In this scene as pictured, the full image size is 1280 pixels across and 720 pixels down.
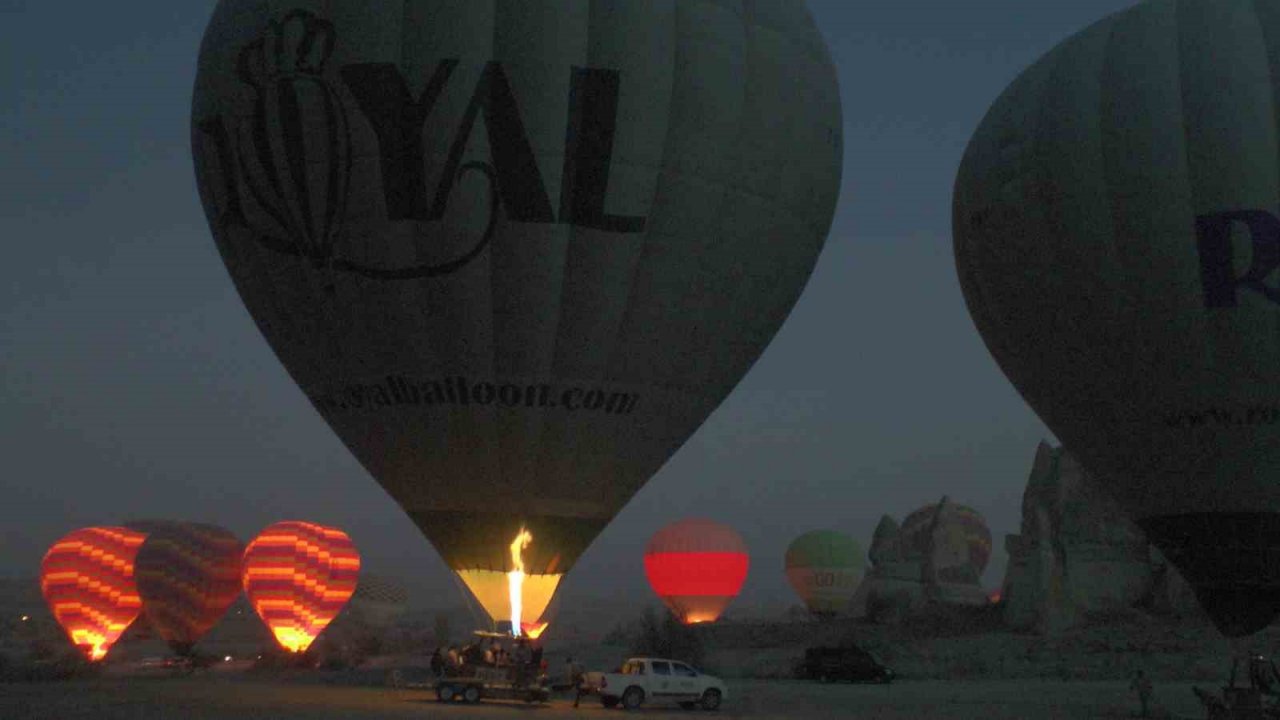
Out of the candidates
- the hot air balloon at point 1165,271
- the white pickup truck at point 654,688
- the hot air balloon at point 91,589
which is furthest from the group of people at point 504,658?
the hot air balloon at point 91,589

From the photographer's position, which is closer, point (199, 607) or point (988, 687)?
point (988, 687)

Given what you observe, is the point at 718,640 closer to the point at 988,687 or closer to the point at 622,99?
the point at 988,687

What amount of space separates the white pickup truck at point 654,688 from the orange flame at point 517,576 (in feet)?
14.7

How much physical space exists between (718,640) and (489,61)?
3485cm

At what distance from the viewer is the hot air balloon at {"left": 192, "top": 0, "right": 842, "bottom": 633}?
16375mm

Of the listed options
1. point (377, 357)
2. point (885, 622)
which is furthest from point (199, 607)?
point (377, 357)

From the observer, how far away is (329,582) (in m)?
40.0

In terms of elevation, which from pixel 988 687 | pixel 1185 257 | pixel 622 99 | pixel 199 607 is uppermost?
pixel 622 99

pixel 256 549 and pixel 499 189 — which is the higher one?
pixel 499 189

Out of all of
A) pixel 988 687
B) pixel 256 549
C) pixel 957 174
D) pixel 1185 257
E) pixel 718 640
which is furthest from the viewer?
pixel 718 640

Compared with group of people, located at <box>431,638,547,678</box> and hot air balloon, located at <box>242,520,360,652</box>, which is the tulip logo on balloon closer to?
group of people, located at <box>431,638,547,678</box>

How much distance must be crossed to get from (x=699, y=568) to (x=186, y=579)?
21886 mm

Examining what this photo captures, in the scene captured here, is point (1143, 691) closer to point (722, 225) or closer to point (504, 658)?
point (504, 658)

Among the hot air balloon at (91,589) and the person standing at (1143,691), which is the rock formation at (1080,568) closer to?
the person standing at (1143,691)
